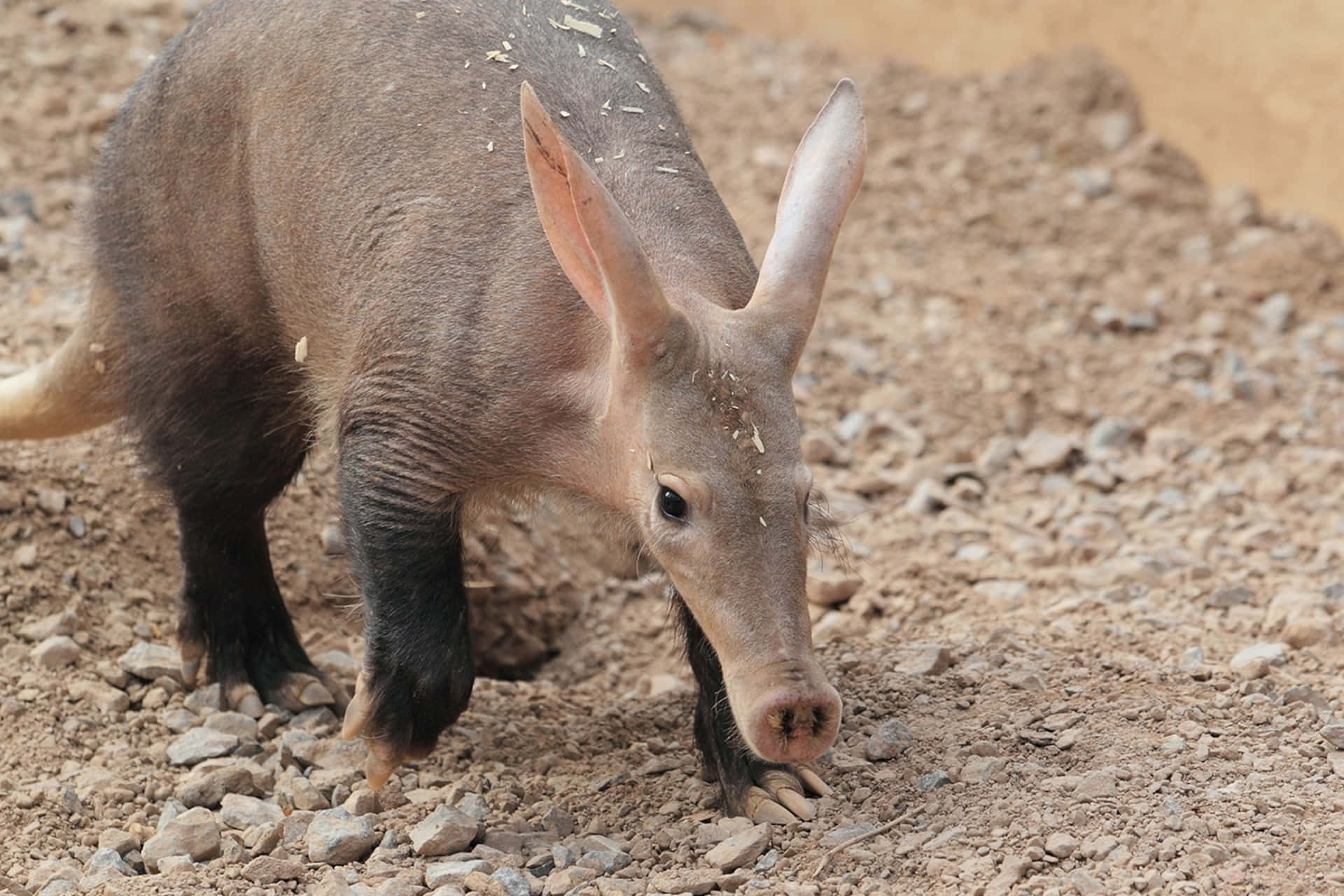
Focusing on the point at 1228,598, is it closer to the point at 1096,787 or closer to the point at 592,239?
the point at 1096,787

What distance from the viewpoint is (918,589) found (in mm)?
6488

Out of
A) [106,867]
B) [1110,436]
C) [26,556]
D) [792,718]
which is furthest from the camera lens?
[1110,436]

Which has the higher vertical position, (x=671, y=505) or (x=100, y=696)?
(x=671, y=505)

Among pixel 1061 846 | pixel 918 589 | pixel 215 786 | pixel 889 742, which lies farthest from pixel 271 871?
pixel 918 589

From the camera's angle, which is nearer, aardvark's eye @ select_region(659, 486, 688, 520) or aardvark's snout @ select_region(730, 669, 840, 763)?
aardvark's snout @ select_region(730, 669, 840, 763)

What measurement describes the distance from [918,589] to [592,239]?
293 centimetres

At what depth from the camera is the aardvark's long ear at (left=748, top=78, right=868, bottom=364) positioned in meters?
4.38

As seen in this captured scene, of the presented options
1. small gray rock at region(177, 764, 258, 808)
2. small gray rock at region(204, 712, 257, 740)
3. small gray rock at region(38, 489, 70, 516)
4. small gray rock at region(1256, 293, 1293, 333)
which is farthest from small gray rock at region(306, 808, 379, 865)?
small gray rock at region(1256, 293, 1293, 333)

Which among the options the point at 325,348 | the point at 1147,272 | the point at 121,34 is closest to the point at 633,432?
the point at 325,348

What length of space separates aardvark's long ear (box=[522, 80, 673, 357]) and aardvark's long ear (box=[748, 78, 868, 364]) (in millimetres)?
377

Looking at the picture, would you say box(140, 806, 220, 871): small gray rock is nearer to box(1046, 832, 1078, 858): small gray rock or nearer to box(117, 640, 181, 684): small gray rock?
box(117, 640, 181, 684): small gray rock

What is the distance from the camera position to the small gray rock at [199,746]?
17.5 ft

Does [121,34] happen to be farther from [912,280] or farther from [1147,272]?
[1147,272]

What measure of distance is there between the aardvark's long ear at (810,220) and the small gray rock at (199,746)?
7.73 ft
